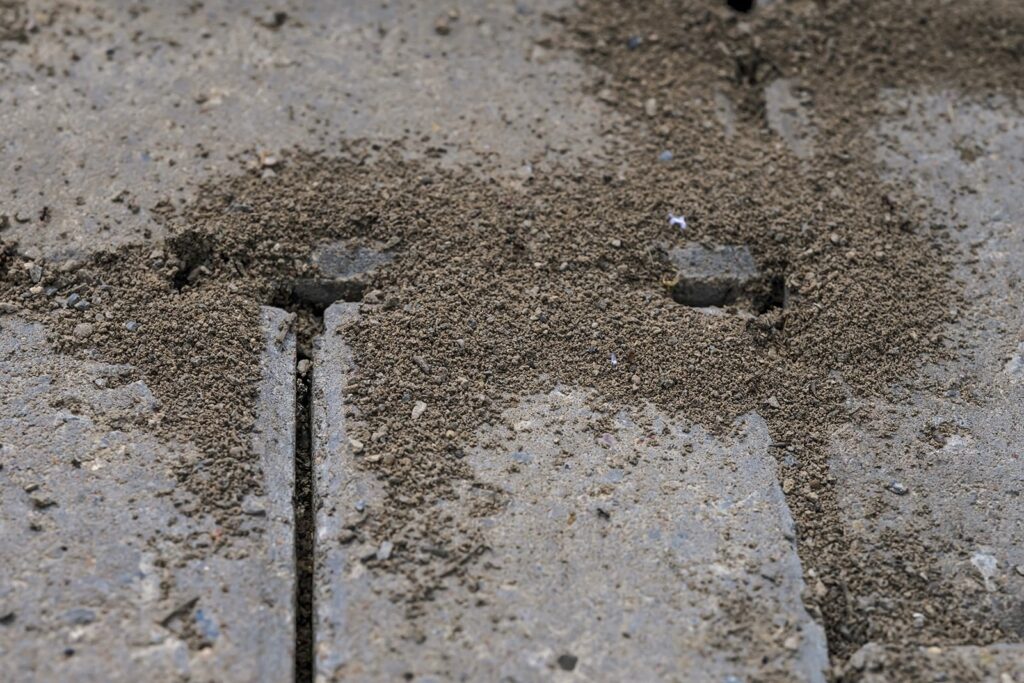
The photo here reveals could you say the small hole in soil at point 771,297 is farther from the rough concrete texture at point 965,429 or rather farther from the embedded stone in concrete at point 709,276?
the rough concrete texture at point 965,429

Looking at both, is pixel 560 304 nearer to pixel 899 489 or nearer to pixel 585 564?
pixel 585 564

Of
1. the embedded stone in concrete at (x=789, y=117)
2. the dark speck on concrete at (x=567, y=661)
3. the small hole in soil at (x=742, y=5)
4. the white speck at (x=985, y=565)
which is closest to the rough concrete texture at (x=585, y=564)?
the dark speck on concrete at (x=567, y=661)

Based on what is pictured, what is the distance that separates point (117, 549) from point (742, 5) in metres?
2.01

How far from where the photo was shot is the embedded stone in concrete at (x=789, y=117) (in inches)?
103

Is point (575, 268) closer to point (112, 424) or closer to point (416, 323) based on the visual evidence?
point (416, 323)

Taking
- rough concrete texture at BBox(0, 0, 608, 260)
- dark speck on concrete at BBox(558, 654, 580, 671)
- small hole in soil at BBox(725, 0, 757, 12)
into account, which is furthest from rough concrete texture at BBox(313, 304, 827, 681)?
small hole in soil at BBox(725, 0, 757, 12)

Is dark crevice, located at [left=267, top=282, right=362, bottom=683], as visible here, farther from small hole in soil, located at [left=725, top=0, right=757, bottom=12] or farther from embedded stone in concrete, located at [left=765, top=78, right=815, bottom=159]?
small hole in soil, located at [left=725, top=0, right=757, bottom=12]

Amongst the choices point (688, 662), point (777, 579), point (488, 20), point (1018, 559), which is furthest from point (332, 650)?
point (488, 20)

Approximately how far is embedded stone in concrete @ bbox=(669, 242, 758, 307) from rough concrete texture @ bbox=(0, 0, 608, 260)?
1.19 feet

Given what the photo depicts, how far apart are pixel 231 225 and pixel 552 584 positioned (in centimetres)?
97

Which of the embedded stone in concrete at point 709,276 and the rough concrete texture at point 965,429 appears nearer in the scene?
the rough concrete texture at point 965,429

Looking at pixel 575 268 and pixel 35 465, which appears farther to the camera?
pixel 575 268

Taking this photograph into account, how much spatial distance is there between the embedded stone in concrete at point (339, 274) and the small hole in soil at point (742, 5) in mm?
1238

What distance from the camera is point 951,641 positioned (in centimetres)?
182
